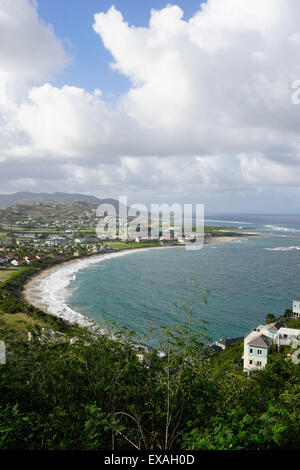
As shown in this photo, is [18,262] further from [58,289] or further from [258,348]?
[258,348]

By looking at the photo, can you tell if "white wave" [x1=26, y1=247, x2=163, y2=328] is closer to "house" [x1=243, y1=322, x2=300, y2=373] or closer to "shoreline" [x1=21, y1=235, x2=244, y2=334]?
"shoreline" [x1=21, y1=235, x2=244, y2=334]

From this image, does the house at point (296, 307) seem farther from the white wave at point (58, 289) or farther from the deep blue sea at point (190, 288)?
the white wave at point (58, 289)

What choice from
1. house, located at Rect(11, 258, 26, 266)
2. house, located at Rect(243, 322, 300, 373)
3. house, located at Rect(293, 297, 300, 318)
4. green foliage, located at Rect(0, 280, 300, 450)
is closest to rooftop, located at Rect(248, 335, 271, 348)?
house, located at Rect(243, 322, 300, 373)

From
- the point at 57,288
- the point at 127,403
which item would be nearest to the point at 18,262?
the point at 57,288

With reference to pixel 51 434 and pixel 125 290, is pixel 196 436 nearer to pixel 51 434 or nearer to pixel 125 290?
pixel 51 434
